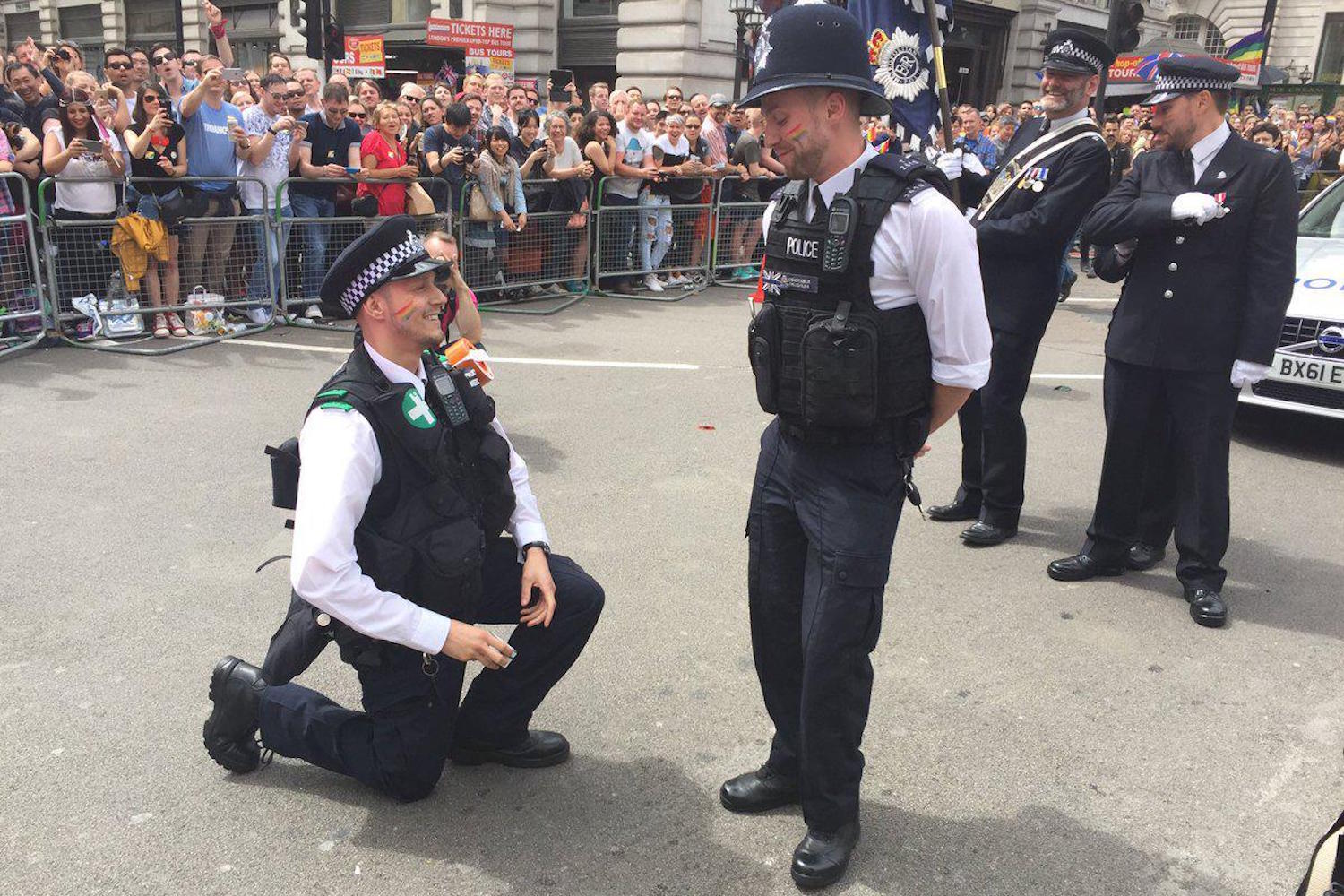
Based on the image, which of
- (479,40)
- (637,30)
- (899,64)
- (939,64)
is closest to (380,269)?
(939,64)

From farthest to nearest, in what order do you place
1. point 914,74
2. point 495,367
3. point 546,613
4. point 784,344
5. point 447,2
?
point 447,2 → point 495,367 → point 914,74 → point 546,613 → point 784,344

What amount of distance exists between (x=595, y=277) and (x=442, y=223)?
2.27 metres

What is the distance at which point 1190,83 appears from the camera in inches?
164

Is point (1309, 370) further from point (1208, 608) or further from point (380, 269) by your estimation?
point (380, 269)

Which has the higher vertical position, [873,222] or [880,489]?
[873,222]

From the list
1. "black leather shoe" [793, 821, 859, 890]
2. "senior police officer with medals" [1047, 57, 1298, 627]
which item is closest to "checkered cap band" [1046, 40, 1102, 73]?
"senior police officer with medals" [1047, 57, 1298, 627]

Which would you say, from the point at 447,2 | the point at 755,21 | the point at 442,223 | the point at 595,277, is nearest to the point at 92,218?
the point at 442,223

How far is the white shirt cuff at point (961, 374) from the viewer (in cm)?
→ 263

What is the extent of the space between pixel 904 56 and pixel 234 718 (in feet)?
15.4

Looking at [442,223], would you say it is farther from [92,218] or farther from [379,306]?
[379,306]

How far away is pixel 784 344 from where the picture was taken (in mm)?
2738

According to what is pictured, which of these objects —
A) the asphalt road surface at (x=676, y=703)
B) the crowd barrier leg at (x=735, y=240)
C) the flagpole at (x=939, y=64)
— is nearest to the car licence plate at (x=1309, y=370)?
the asphalt road surface at (x=676, y=703)

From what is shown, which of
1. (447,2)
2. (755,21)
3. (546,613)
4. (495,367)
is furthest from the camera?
(447,2)

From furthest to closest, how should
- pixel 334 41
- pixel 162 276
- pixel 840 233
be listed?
pixel 334 41 → pixel 162 276 → pixel 840 233
